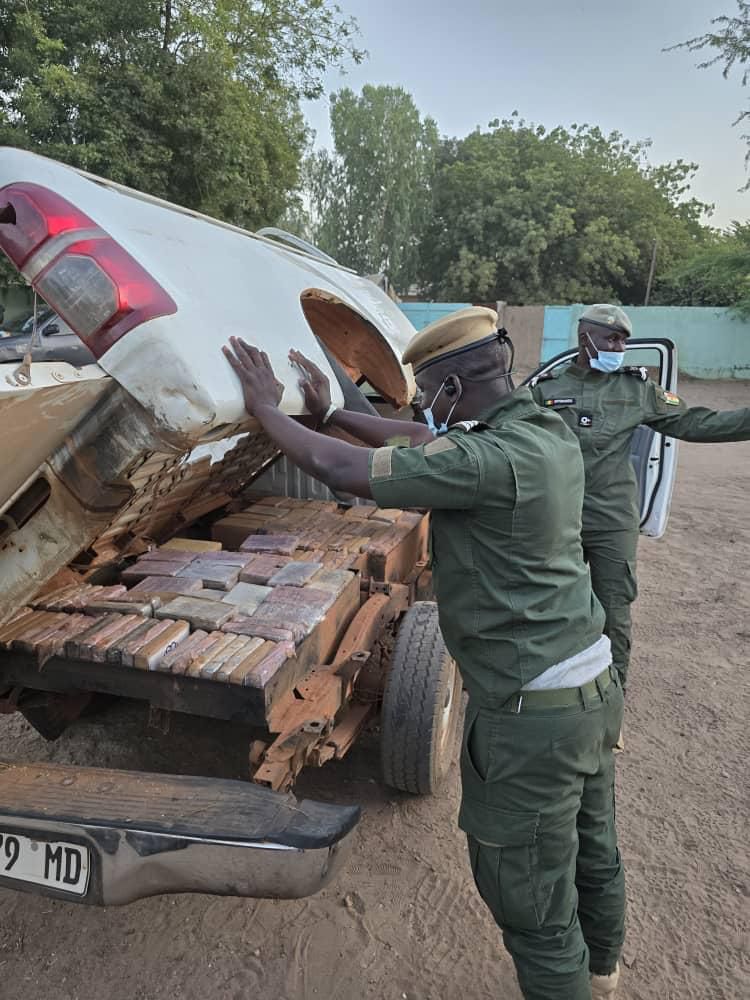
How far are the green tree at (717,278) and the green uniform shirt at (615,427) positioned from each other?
17.4 metres

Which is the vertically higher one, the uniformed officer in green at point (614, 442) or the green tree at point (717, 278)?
the green tree at point (717, 278)

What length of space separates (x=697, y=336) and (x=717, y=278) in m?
2.56

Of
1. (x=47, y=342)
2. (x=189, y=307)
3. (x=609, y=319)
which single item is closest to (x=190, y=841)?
(x=189, y=307)

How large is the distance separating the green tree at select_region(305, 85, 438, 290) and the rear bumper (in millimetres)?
28790

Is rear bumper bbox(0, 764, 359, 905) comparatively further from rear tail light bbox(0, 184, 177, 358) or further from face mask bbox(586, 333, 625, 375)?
face mask bbox(586, 333, 625, 375)

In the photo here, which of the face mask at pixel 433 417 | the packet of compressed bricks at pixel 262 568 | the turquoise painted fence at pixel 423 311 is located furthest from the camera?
the turquoise painted fence at pixel 423 311

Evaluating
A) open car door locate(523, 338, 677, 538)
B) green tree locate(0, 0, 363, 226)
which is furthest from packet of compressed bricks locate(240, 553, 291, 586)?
green tree locate(0, 0, 363, 226)

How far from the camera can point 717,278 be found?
1992 centimetres

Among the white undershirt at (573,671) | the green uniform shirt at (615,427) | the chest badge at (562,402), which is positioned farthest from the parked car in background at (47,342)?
the green uniform shirt at (615,427)

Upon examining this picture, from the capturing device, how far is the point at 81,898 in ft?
5.40

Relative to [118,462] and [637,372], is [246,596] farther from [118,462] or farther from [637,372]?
[637,372]

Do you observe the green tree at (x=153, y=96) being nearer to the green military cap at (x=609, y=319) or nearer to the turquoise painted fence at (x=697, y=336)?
the turquoise painted fence at (x=697, y=336)

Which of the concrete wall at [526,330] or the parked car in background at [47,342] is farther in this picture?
the concrete wall at [526,330]

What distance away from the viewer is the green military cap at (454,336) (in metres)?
1.76
